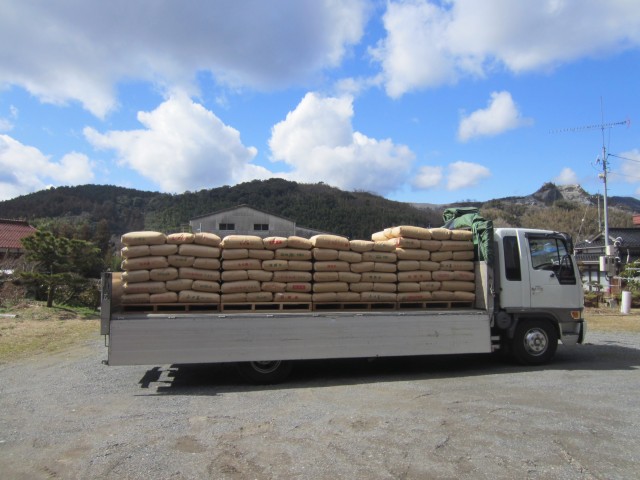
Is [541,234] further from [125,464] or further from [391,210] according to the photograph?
[391,210]

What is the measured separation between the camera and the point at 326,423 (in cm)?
560

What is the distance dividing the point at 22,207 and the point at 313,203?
40165 millimetres

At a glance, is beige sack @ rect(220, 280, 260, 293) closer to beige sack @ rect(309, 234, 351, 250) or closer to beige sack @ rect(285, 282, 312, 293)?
beige sack @ rect(285, 282, 312, 293)

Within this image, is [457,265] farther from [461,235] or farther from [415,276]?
[415,276]

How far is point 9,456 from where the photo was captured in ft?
15.6

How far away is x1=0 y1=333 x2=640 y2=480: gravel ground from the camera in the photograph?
14.5 ft

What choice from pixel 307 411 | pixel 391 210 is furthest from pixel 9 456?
pixel 391 210

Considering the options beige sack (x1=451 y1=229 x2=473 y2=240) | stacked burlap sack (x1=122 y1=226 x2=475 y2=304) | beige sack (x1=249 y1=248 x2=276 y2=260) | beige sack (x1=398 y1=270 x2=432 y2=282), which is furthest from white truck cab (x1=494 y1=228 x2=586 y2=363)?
A: beige sack (x1=249 y1=248 x2=276 y2=260)

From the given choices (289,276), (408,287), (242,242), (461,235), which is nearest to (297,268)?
(289,276)

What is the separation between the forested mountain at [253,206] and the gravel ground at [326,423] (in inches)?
1742

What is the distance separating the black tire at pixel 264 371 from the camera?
24.7 feet

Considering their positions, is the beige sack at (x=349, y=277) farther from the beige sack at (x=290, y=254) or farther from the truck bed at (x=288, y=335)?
the beige sack at (x=290, y=254)

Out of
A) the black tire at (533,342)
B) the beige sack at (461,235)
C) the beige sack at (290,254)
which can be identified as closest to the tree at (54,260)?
the beige sack at (290,254)

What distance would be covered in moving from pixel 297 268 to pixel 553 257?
4806mm
